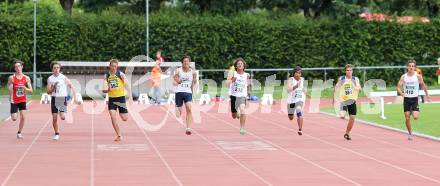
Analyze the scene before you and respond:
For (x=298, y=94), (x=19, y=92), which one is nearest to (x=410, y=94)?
(x=298, y=94)

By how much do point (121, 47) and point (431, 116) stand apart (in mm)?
20169

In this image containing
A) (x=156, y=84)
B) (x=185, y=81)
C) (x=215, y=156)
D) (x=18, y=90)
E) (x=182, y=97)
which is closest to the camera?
(x=215, y=156)

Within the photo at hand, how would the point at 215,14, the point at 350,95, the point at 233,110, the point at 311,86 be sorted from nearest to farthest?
the point at 350,95
the point at 233,110
the point at 311,86
the point at 215,14

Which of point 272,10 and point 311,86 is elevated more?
point 272,10

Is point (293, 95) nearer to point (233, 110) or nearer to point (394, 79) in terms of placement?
point (233, 110)

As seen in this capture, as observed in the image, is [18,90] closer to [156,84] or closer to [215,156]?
[215,156]

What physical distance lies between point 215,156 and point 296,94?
5522 mm

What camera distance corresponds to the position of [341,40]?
4659 cm

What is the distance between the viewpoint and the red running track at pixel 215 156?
45.0 ft

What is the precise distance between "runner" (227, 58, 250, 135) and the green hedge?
22.1 meters

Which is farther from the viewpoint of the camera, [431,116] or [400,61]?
[400,61]

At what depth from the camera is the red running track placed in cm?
1372

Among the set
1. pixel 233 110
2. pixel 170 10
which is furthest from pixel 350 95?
pixel 170 10

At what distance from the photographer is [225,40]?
45375 millimetres
